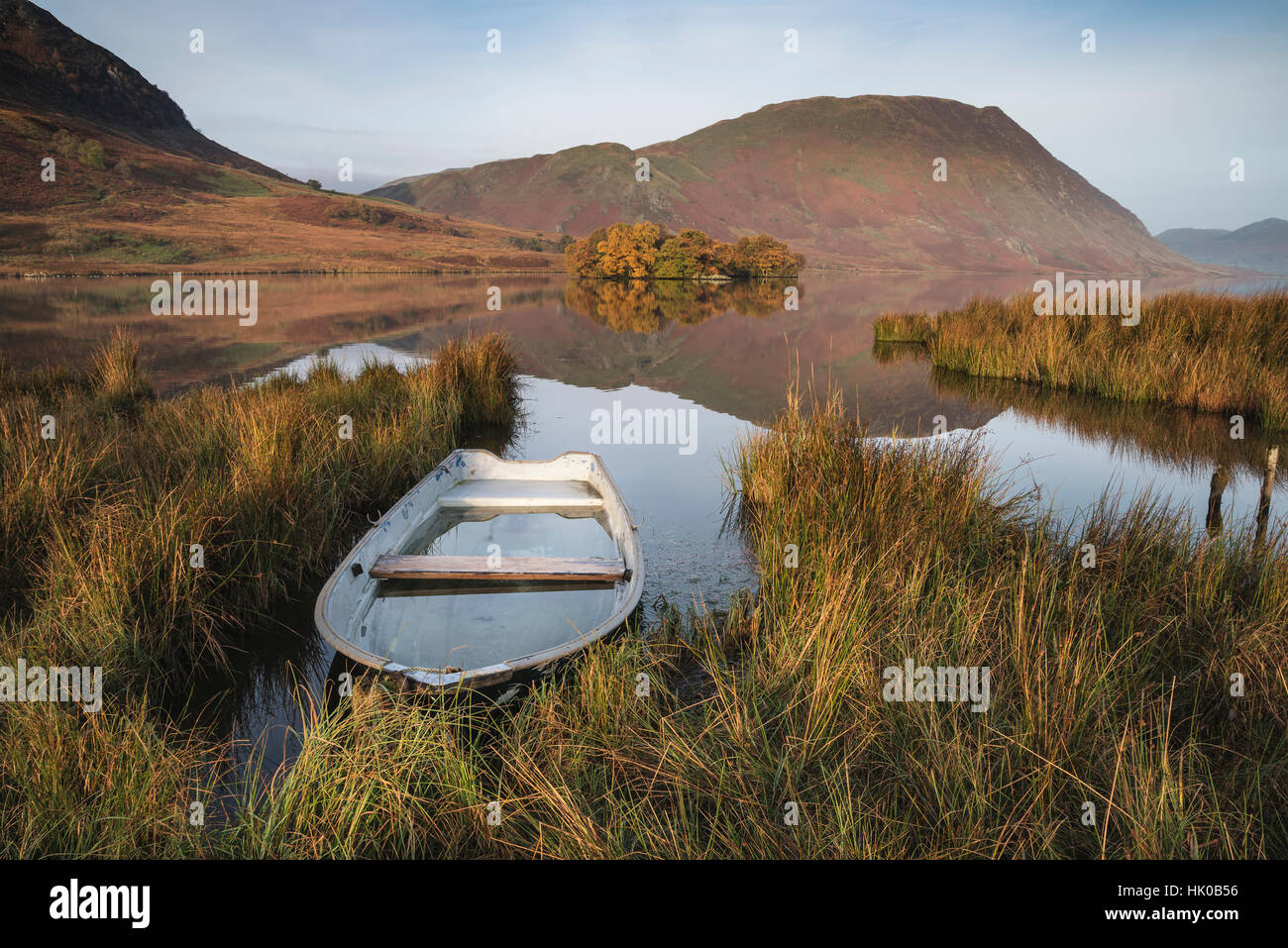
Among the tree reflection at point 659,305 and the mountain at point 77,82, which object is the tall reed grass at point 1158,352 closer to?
the tree reflection at point 659,305

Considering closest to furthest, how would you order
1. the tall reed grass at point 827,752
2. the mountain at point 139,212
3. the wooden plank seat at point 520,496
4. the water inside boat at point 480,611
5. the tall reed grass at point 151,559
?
the tall reed grass at point 827,752, the tall reed grass at point 151,559, the water inside boat at point 480,611, the wooden plank seat at point 520,496, the mountain at point 139,212

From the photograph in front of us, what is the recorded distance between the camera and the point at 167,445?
6047 mm

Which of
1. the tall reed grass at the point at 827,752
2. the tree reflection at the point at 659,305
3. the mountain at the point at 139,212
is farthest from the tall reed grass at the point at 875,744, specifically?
the mountain at the point at 139,212

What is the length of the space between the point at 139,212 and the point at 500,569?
263 ft

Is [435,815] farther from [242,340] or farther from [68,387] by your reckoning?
[242,340]

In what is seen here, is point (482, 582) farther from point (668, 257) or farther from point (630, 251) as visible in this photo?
point (668, 257)

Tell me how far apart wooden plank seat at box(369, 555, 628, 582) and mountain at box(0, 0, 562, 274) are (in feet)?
159

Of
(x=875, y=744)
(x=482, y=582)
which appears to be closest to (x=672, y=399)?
(x=482, y=582)

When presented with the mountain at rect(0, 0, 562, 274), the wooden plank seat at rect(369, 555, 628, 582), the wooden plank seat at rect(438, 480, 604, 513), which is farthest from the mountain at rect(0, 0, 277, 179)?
the wooden plank seat at rect(369, 555, 628, 582)

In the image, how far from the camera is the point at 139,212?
64.7m

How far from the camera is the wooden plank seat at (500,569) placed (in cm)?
445

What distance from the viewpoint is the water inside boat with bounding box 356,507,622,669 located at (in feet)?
12.6

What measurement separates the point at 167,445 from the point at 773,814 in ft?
19.8

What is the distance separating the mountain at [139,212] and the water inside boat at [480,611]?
4834cm
